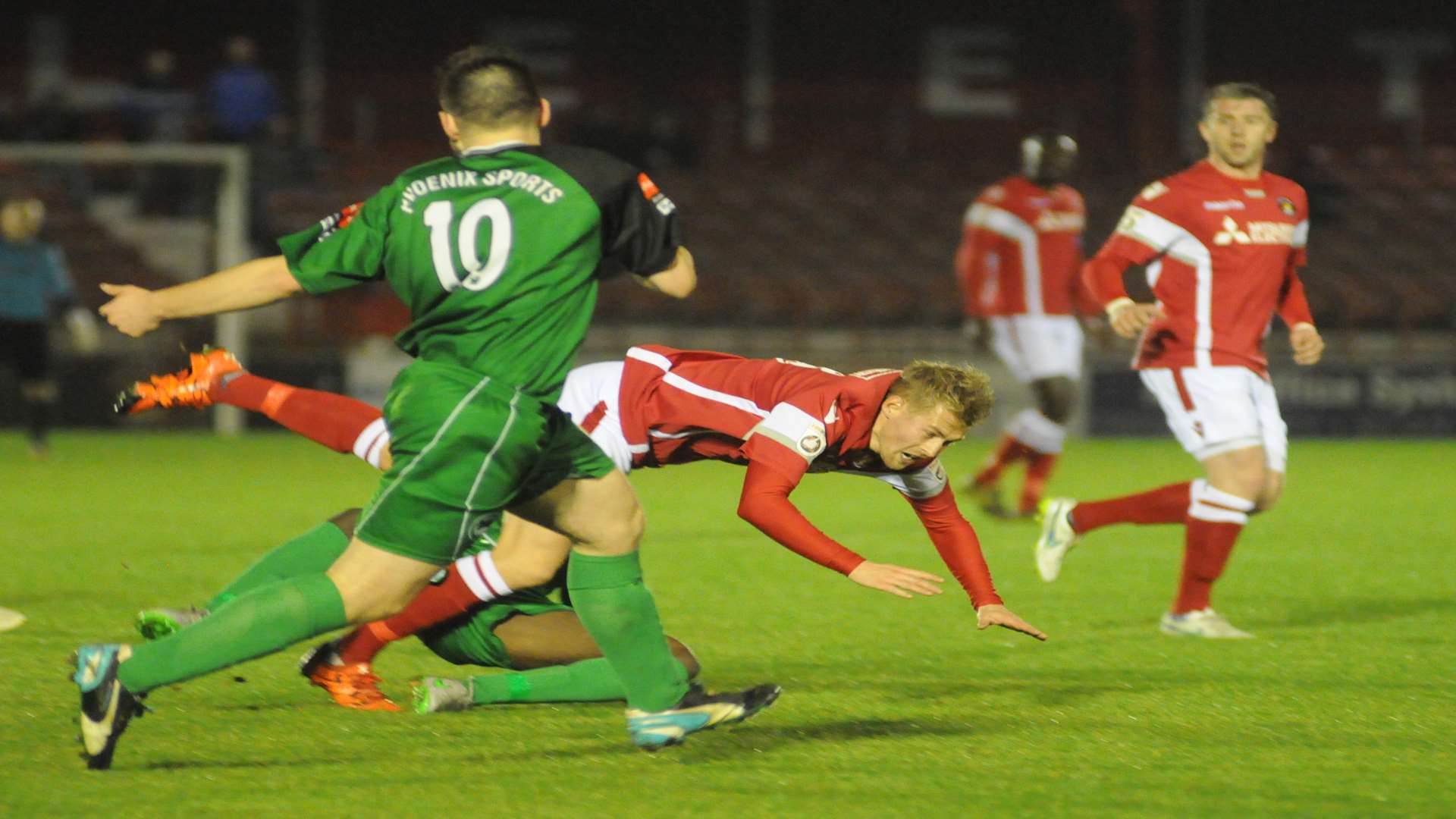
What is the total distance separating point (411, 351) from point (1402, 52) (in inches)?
955

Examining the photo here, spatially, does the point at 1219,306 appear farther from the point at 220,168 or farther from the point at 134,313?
the point at 220,168

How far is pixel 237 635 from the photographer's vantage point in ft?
12.0

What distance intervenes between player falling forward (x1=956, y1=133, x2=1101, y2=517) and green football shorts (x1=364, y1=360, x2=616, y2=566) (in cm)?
607

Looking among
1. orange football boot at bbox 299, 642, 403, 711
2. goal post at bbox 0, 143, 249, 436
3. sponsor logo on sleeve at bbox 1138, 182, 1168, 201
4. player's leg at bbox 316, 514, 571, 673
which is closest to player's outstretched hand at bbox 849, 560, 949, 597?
player's leg at bbox 316, 514, 571, 673

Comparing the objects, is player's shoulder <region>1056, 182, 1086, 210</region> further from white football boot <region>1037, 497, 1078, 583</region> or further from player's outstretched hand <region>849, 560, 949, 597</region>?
player's outstretched hand <region>849, 560, 949, 597</region>

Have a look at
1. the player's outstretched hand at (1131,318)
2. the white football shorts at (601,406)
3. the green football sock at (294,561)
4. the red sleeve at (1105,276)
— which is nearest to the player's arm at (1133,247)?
the red sleeve at (1105,276)

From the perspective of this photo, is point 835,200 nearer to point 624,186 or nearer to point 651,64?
point 651,64

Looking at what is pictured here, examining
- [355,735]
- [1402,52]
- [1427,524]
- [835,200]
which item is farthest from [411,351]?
[1402,52]

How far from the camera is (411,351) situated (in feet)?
12.8

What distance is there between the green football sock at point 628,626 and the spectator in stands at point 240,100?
14.0 meters

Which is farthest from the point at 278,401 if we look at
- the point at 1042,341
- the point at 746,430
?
the point at 1042,341

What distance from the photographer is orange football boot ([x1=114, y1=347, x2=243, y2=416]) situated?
14.9 ft

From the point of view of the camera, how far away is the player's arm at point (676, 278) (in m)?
3.80

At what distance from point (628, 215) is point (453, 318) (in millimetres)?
427
